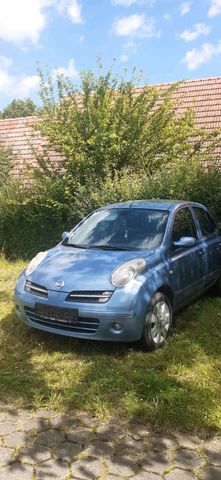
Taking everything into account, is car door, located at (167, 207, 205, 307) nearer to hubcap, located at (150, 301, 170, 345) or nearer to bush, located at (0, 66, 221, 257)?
hubcap, located at (150, 301, 170, 345)

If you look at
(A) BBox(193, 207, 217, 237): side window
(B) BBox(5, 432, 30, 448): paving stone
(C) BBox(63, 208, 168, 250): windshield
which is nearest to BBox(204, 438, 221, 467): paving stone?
(B) BBox(5, 432, 30, 448): paving stone

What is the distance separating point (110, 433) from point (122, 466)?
0.41m

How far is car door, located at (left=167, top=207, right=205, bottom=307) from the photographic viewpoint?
5445 mm

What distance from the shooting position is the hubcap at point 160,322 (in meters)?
4.86

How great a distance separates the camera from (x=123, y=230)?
227 inches

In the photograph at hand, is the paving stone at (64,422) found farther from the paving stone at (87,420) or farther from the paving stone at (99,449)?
the paving stone at (99,449)

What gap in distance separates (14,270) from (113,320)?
17.4ft

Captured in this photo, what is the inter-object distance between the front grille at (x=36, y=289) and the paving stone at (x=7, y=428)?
1.52 metres

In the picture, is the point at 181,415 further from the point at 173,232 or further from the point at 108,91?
the point at 108,91

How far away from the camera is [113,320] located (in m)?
4.53

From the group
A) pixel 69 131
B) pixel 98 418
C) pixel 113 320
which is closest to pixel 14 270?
pixel 69 131

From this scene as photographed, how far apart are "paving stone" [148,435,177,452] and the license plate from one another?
1.60 metres

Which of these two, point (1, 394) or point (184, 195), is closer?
point (1, 394)

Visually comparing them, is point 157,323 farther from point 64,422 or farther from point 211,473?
point 211,473
